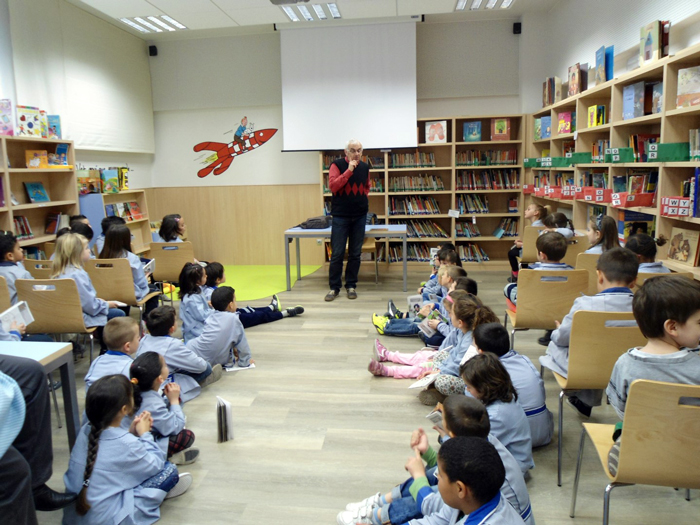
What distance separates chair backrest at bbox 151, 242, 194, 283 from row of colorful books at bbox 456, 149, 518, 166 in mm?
4093

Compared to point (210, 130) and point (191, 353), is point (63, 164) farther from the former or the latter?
point (191, 353)

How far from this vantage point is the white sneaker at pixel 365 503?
6.70 ft

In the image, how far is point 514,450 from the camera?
2139 mm

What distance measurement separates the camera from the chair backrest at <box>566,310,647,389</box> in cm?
222

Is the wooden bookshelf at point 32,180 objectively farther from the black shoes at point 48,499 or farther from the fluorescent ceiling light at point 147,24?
the black shoes at point 48,499

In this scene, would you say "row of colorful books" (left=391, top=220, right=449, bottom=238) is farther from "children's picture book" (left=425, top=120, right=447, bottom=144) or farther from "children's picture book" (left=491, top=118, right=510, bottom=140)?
"children's picture book" (left=491, top=118, right=510, bottom=140)

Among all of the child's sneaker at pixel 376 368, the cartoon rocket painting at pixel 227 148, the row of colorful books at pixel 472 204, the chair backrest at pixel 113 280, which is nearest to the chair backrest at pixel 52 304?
the chair backrest at pixel 113 280

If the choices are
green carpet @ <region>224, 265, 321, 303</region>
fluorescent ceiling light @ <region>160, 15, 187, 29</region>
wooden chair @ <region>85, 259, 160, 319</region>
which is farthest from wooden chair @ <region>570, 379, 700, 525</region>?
fluorescent ceiling light @ <region>160, 15, 187, 29</region>

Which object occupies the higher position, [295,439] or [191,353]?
[191,353]

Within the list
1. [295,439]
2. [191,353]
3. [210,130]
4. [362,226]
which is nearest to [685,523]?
[295,439]

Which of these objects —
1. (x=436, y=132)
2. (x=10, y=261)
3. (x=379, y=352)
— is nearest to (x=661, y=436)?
(x=379, y=352)

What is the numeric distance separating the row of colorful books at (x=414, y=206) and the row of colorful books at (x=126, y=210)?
3.47 m

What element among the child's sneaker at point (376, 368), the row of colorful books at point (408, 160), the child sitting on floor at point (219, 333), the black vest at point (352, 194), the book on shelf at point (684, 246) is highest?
the row of colorful books at point (408, 160)

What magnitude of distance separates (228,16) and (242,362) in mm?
4441
